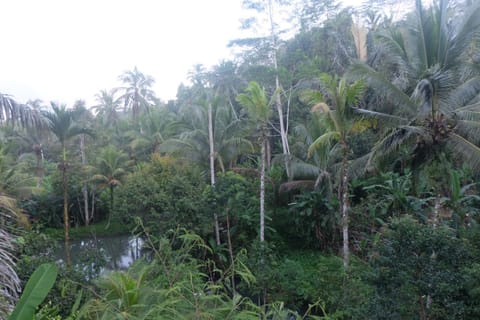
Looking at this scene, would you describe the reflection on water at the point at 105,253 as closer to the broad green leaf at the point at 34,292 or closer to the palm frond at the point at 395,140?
the broad green leaf at the point at 34,292

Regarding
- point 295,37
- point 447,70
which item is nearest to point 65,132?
point 447,70

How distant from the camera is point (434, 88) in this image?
6.37 metres

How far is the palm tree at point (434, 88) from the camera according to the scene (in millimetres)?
6449

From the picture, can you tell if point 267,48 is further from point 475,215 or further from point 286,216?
point 475,215

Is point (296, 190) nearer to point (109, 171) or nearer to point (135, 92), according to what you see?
point (109, 171)

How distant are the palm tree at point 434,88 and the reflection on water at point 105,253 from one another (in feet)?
21.5

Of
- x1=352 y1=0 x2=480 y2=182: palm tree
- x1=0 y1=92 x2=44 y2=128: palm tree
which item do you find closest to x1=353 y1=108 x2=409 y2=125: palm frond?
x1=352 y1=0 x2=480 y2=182: palm tree

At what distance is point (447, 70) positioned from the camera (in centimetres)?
677

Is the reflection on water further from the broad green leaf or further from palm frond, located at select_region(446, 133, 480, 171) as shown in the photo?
palm frond, located at select_region(446, 133, 480, 171)

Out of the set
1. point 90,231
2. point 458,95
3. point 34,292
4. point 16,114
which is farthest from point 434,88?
point 90,231

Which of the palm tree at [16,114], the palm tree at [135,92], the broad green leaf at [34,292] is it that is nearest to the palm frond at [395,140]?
the palm tree at [16,114]

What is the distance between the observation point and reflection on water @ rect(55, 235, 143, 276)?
307 inches

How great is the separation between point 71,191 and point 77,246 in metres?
3.25

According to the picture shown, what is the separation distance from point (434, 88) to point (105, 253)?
32.6 feet
